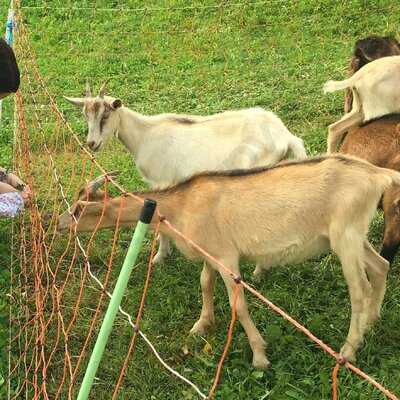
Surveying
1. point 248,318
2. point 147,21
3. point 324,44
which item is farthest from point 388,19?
point 248,318

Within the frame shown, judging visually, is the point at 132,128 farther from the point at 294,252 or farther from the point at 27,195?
the point at 294,252

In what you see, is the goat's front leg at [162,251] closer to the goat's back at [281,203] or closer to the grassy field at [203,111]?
the grassy field at [203,111]

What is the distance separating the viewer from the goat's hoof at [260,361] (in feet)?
12.4

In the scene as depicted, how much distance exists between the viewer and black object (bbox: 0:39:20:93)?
4047 millimetres

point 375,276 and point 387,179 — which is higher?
point 387,179

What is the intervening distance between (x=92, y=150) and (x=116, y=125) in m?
0.32

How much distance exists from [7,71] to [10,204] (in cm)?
111

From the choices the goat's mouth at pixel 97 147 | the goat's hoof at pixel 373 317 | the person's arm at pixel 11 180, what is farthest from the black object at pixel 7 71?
the goat's hoof at pixel 373 317

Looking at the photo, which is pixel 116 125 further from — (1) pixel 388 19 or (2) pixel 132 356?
(1) pixel 388 19

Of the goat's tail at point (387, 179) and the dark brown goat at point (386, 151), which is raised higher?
the goat's tail at point (387, 179)

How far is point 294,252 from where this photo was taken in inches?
150

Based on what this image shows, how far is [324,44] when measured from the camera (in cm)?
983

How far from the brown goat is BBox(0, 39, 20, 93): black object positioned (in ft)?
8.39

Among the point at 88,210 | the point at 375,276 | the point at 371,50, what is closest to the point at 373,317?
→ the point at 375,276
